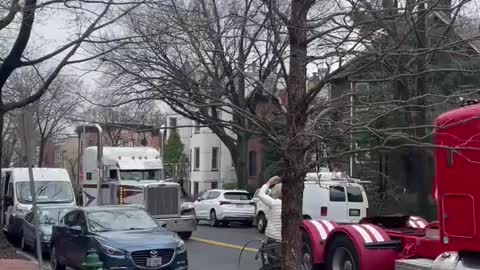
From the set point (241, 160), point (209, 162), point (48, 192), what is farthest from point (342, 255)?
point (209, 162)

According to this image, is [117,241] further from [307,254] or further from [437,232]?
[437,232]

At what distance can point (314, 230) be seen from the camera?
1379cm

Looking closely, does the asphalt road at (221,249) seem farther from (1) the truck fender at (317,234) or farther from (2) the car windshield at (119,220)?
(2) the car windshield at (119,220)

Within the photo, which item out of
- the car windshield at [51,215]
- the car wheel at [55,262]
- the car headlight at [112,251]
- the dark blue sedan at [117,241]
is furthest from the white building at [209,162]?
the car headlight at [112,251]

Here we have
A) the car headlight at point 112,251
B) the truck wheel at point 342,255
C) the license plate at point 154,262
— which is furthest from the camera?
the license plate at point 154,262

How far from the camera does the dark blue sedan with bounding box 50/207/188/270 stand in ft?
48.4

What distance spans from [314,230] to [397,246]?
2038mm

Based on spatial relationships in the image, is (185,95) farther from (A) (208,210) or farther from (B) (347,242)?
(A) (208,210)

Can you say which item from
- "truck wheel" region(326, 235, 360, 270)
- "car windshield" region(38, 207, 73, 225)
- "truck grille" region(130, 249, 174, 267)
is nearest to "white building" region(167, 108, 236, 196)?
"car windshield" region(38, 207, 73, 225)

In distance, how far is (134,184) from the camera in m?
26.8

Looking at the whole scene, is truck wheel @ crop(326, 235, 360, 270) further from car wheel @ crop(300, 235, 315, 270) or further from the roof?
the roof

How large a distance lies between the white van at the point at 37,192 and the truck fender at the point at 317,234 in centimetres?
1345

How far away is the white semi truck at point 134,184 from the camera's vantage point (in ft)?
83.7

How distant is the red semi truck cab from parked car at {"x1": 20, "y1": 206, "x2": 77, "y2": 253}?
9.23m
